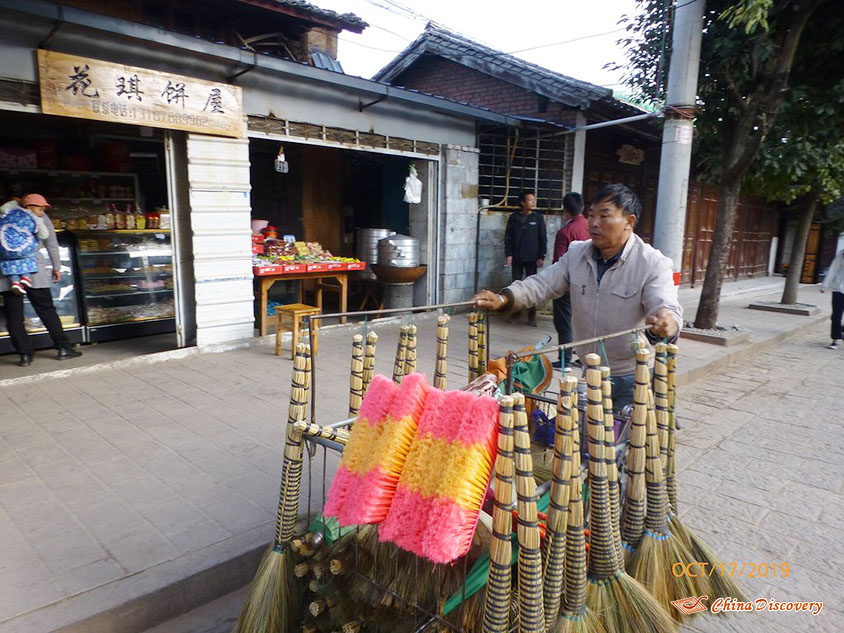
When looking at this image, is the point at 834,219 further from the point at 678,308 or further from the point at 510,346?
the point at 678,308

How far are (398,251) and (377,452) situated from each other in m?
6.96

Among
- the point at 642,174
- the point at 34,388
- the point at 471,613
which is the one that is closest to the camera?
the point at 471,613

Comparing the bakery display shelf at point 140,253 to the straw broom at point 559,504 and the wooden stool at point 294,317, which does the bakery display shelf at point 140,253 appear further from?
the straw broom at point 559,504

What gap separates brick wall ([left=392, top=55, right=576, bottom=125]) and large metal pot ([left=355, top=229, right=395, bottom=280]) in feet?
13.8

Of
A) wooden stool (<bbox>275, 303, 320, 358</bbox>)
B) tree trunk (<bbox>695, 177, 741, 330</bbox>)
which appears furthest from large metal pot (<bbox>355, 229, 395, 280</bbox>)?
tree trunk (<bbox>695, 177, 741, 330</bbox>)

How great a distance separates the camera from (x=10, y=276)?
225 inches

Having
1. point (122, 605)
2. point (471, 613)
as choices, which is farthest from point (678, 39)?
point (122, 605)

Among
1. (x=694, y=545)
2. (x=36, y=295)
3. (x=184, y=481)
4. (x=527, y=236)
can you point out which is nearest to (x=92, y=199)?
(x=36, y=295)

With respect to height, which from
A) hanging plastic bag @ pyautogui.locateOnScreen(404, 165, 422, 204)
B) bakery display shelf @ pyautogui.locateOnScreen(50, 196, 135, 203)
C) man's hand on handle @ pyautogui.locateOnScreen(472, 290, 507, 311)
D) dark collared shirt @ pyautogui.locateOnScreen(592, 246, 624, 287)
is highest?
hanging plastic bag @ pyautogui.locateOnScreen(404, 165, 422, 204)

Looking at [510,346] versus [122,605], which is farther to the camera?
[510,346]

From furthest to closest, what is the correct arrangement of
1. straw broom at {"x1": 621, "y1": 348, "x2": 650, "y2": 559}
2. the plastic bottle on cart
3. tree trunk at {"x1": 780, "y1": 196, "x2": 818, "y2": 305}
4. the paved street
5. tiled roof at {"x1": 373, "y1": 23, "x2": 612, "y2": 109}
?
tree trunk at {"x1": 780, "y1": 196, "x2": 818, "y2": 305}
tiled roof at {"x1": 373, "y1": 23, "x2": 612, "y2": 109}
the plastic bottle on cart
the paved street
straw broom at {"x1": 621, "y1": 348, "x2": 650, "y2": 559}

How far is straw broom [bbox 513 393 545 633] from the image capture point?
1.68 meters

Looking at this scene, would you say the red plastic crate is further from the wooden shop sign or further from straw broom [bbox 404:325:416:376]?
straw broom [bbox 404:325:416:376]

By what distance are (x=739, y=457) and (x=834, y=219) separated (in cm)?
1262
